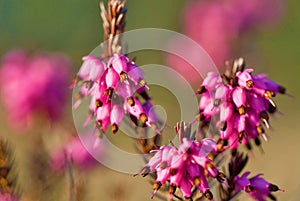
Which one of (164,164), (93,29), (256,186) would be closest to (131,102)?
(164,164)

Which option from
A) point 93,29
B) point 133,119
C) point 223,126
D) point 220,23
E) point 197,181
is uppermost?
point 220,23

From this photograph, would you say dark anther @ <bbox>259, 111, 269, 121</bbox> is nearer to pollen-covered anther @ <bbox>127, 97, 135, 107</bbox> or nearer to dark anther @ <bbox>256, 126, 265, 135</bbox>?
dark anther @ <bbox>256, 126, 265, 135</bbox>

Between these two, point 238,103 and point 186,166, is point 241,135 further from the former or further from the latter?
point 186,166

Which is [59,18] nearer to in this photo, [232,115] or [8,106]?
[8,106]

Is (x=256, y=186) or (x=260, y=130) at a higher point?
(x=260, y=130)

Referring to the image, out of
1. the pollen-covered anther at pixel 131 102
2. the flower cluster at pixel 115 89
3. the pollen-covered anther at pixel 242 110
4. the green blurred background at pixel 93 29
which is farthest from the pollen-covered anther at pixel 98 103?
the green blurred background at pixel 93 29

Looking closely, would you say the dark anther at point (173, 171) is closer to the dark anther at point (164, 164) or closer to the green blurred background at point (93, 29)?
the dark anther at point (164, 164)

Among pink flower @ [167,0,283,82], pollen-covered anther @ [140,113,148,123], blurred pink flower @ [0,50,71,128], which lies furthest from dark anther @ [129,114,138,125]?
pink flower @ [167,0,283,82]
